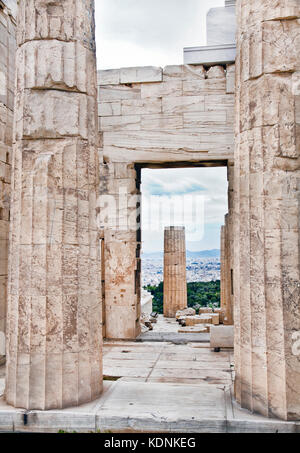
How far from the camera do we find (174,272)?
25.4 meters

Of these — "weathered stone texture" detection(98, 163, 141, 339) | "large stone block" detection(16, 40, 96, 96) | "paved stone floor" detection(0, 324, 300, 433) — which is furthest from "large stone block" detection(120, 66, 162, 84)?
"paved stone floor" detection(0, 324, 300, 433)

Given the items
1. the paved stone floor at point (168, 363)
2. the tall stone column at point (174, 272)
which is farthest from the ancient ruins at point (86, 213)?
the tall stone column at point (174, 272)

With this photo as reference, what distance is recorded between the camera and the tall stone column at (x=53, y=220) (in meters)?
6.20

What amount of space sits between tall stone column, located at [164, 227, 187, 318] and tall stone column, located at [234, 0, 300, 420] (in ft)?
61.8

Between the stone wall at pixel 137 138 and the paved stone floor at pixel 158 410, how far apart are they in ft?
12.2

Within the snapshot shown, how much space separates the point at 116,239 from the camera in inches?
467

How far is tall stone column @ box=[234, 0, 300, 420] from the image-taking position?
5785 mm

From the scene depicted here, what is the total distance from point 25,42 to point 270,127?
12.8 feet

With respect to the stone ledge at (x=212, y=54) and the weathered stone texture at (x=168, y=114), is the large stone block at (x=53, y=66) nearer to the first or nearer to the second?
the weathered stone texture at (x=168, y=114)

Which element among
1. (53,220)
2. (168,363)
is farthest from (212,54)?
(168,363)

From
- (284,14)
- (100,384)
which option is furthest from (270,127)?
(100,384)

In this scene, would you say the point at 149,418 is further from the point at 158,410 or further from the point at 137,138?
the point at 137,138

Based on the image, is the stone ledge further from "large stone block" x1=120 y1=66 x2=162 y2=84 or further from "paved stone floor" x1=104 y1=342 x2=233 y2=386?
"paved stone floor" x1=104 y1=342 x2=233 y2=386

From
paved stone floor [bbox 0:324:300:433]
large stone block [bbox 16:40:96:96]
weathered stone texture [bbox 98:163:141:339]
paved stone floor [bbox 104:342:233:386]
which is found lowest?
paved stone floor [bbox 104:342:233:386]
